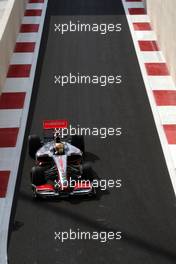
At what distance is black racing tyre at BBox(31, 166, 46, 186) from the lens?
39.8 ft

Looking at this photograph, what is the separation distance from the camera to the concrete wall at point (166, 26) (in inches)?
677

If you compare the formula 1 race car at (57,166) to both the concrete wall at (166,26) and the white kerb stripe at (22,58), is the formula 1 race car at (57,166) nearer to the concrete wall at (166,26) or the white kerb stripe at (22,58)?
the concrete wall at (166,26)

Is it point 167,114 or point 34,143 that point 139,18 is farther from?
point 34,143

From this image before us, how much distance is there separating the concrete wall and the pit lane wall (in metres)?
5.34

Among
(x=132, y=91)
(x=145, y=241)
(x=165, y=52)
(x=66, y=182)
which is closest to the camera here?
(x=145, y=241)

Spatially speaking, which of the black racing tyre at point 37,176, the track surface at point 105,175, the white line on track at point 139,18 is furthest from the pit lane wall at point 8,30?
the black racing tyre at point 37,176

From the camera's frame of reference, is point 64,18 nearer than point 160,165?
No

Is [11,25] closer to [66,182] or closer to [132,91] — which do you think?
[132,91]

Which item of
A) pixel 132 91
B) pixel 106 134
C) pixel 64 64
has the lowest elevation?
pixel 106 134

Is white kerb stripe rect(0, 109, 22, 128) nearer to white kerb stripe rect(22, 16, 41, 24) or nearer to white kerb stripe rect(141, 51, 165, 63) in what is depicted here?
white kerb stripe rect(141, 51, 165, 63)

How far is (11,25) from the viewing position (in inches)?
784

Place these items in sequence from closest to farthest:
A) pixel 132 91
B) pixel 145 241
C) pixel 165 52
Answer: pixel 145 241 → pixel 132 91 → pixel 165 52

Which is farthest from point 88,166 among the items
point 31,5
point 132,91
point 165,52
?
point 31,5

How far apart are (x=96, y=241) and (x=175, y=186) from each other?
268cm
